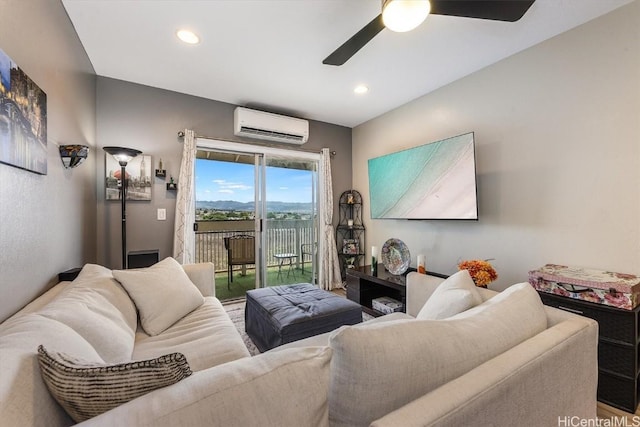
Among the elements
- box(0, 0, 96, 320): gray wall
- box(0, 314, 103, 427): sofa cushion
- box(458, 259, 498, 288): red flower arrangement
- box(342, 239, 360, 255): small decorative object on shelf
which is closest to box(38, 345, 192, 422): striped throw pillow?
box(0, 314, 103, 427): sofa cushion

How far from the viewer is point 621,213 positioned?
73.1 inches

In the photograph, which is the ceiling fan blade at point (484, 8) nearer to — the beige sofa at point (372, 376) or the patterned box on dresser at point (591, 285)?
the beige sofa at point (372, 376)

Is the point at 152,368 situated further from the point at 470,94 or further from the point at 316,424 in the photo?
the point at 470,94

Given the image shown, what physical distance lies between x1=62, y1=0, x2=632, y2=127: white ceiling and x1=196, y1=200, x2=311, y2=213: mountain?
140 cm

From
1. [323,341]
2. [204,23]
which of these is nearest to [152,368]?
[323,341]

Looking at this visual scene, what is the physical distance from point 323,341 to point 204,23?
2.34 metres

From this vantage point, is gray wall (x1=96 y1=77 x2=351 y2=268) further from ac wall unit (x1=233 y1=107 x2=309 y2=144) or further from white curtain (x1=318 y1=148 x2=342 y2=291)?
white curtain (x1=318 y1=148 x2=342 y2=291)

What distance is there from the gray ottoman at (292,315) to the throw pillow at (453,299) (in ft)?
2.37

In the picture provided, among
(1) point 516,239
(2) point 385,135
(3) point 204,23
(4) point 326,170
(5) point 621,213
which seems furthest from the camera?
(4) point 326,170

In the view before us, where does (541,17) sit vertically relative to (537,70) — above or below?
above

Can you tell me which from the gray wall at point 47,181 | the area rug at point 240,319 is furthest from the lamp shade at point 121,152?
the area rug at point 240,319

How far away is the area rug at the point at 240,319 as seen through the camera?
2252 millimetres

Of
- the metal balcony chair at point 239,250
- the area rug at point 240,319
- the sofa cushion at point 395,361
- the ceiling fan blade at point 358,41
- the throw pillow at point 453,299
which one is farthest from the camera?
the metal balcony chair at point 239,250

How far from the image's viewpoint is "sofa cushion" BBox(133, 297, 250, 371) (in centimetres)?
134
